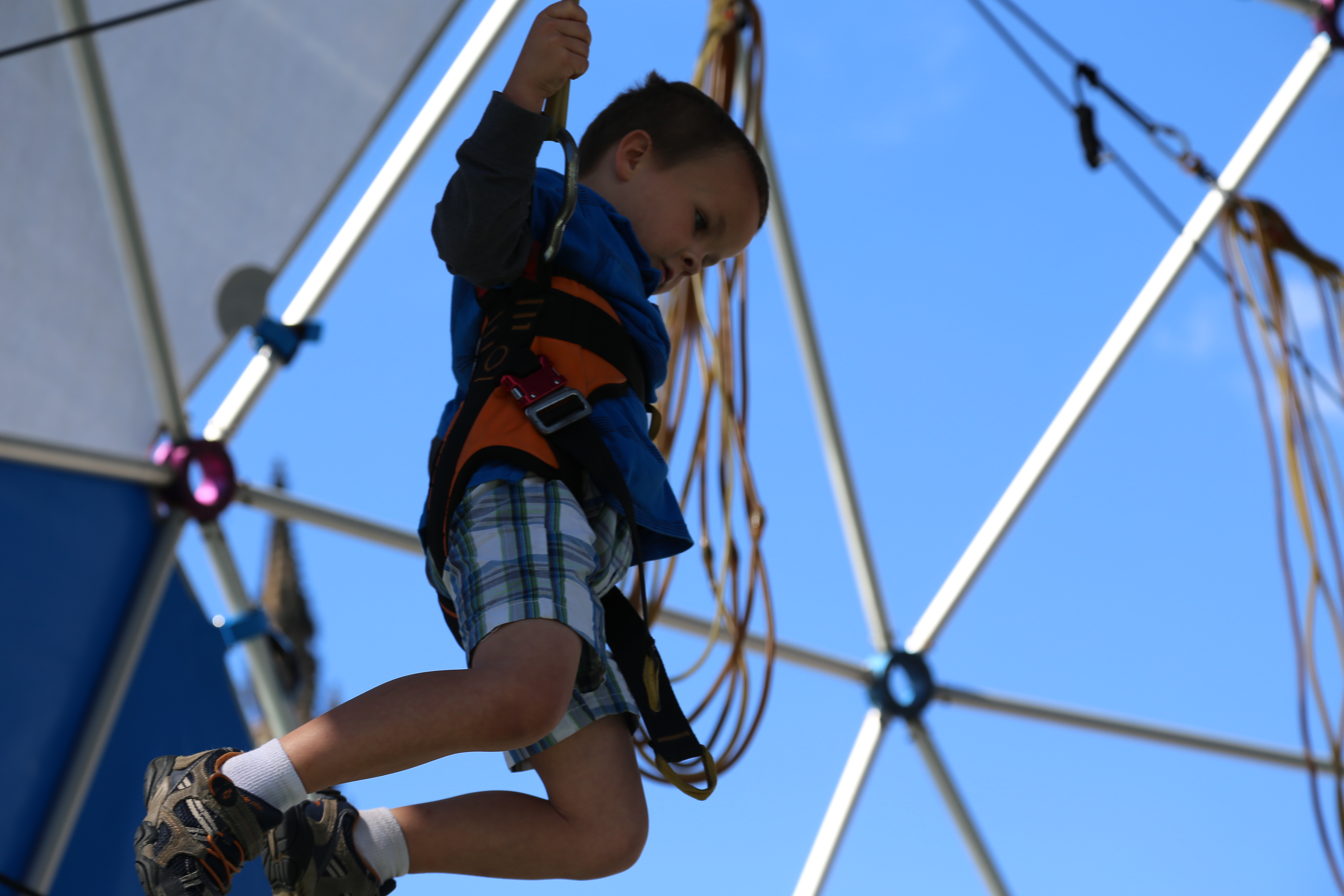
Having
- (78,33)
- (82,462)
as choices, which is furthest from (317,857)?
(82,462)

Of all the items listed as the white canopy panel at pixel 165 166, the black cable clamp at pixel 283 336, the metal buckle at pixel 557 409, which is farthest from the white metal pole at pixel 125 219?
the metal buckle at pixel 557 409

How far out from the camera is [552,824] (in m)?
1.30

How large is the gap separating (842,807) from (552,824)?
2218mm

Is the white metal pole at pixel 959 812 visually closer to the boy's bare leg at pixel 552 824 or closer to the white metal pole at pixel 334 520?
the white metal pole at pixel 334 520

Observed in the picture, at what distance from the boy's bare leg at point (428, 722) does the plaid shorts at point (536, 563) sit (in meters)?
0.07

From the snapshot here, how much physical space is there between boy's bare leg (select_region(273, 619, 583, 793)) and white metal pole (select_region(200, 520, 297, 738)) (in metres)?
1.54

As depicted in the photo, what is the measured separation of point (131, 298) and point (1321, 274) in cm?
285

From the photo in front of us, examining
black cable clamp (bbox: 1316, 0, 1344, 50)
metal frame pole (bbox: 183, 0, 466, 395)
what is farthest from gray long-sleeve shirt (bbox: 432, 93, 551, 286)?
black cable clamp (bbox: 1316, 0, 1344, 50)

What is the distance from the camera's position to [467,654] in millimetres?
1231

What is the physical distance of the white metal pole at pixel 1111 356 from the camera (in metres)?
3.43

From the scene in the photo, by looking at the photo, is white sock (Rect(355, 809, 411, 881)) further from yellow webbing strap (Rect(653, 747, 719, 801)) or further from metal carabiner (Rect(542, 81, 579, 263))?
metal carabiner (Rect(542, 81, 579, 263))

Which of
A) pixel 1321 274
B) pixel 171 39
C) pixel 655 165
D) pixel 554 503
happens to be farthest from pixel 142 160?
pixel 1321 274

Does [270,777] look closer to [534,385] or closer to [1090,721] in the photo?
[534,385]

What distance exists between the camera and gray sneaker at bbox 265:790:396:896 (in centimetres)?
122
